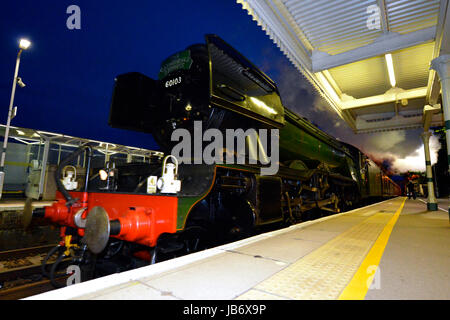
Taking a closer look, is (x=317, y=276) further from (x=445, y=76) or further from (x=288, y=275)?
(x=445, y=76)

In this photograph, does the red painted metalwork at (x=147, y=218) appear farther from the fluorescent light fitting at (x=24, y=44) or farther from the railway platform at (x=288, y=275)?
the fluorescent light fitting at (x=24, y=44)

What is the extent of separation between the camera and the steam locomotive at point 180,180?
222 centimetres

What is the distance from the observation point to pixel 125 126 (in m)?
3.82

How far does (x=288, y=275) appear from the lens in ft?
5.65

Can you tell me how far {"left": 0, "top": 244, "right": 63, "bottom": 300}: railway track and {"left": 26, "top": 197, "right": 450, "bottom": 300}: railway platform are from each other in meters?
2.47

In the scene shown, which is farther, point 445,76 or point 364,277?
point 445,76

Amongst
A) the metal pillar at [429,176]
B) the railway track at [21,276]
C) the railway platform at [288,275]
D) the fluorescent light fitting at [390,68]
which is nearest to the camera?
the railway platform at [288,275]

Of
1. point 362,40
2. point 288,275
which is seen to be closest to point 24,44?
point 362,40

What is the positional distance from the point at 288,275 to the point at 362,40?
568cm

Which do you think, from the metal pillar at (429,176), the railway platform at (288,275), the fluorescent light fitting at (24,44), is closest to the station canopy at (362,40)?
the metal pillar at (429,176)

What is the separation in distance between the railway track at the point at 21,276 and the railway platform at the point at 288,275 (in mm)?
2468

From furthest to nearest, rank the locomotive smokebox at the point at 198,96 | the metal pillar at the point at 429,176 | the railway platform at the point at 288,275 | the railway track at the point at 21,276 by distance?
the metal pillar at the point at 429,176 → the railway track at the point at 21,276 → the locomotive smokebox at the point at 198,96 → the railway platform at the point at 288,275
